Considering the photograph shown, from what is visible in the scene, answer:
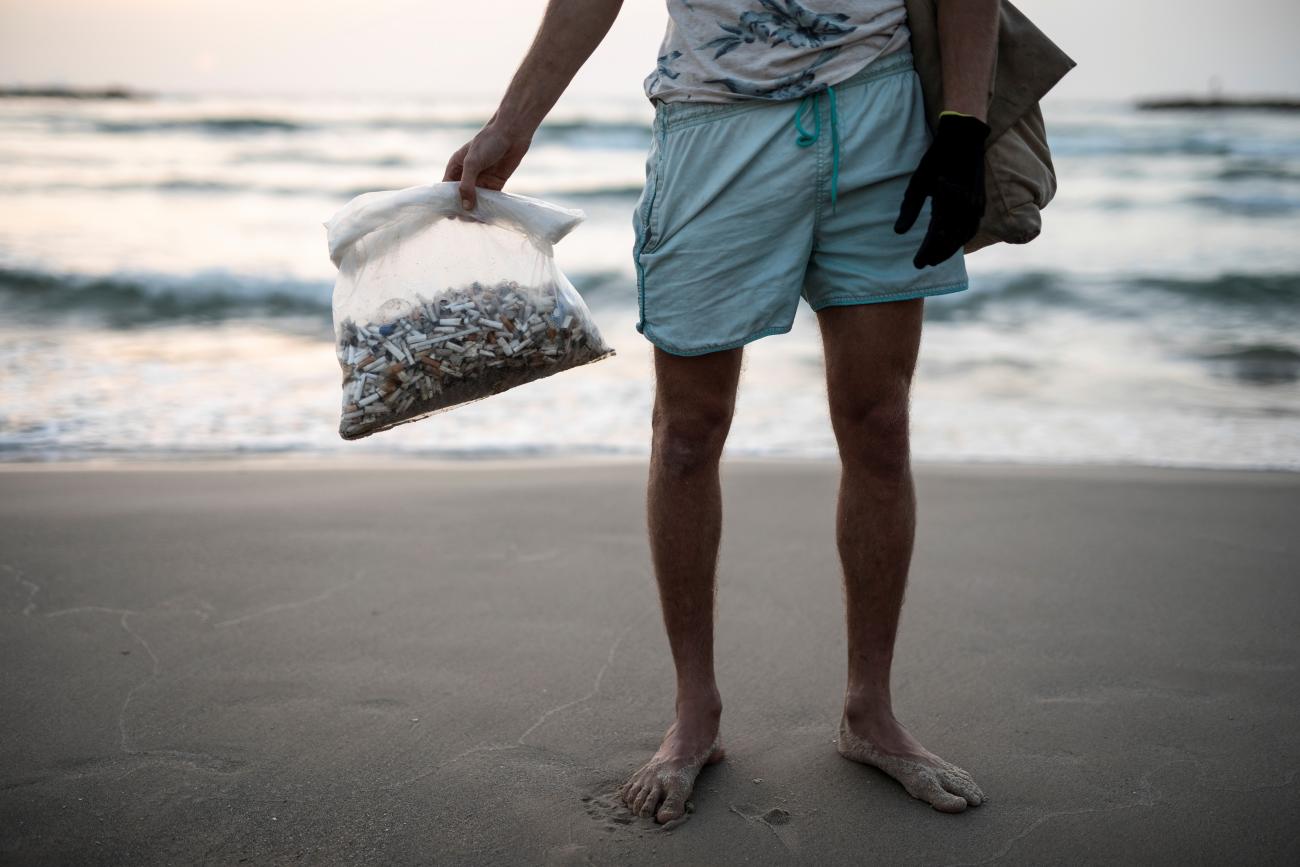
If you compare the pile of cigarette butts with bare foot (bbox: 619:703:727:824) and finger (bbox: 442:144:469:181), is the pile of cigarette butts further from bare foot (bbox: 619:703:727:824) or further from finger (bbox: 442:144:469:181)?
bare foot (bbox: 619:703:727:824)

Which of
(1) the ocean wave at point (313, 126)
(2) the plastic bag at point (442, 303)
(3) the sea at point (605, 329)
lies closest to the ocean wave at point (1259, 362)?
(3) the sea at point (605, 329)

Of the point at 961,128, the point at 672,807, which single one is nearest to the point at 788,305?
the point at 961,128

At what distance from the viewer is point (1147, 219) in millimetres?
12453

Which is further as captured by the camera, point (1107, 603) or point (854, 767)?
point (1107, 603)

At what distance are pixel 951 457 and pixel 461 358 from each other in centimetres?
274

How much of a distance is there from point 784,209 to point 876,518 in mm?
547

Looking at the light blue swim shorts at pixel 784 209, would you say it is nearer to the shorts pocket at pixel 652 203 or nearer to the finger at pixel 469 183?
the shorts pocket at pixel 652 203

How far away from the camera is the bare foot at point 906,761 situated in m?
1.83

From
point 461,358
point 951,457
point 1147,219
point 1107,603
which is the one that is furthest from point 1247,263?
point 461,358

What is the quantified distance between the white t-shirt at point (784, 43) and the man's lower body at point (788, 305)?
3 centimetres

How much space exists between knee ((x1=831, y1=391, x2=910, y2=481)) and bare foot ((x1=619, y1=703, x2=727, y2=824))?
1.69 ft

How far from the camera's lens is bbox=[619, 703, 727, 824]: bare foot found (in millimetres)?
1798

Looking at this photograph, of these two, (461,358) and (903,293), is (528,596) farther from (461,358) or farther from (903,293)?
(903,293)

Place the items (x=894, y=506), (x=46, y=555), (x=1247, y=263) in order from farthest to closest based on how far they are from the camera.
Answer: (x=1247, y=263) → (x=46, y=555) → (x=894, y=506)
